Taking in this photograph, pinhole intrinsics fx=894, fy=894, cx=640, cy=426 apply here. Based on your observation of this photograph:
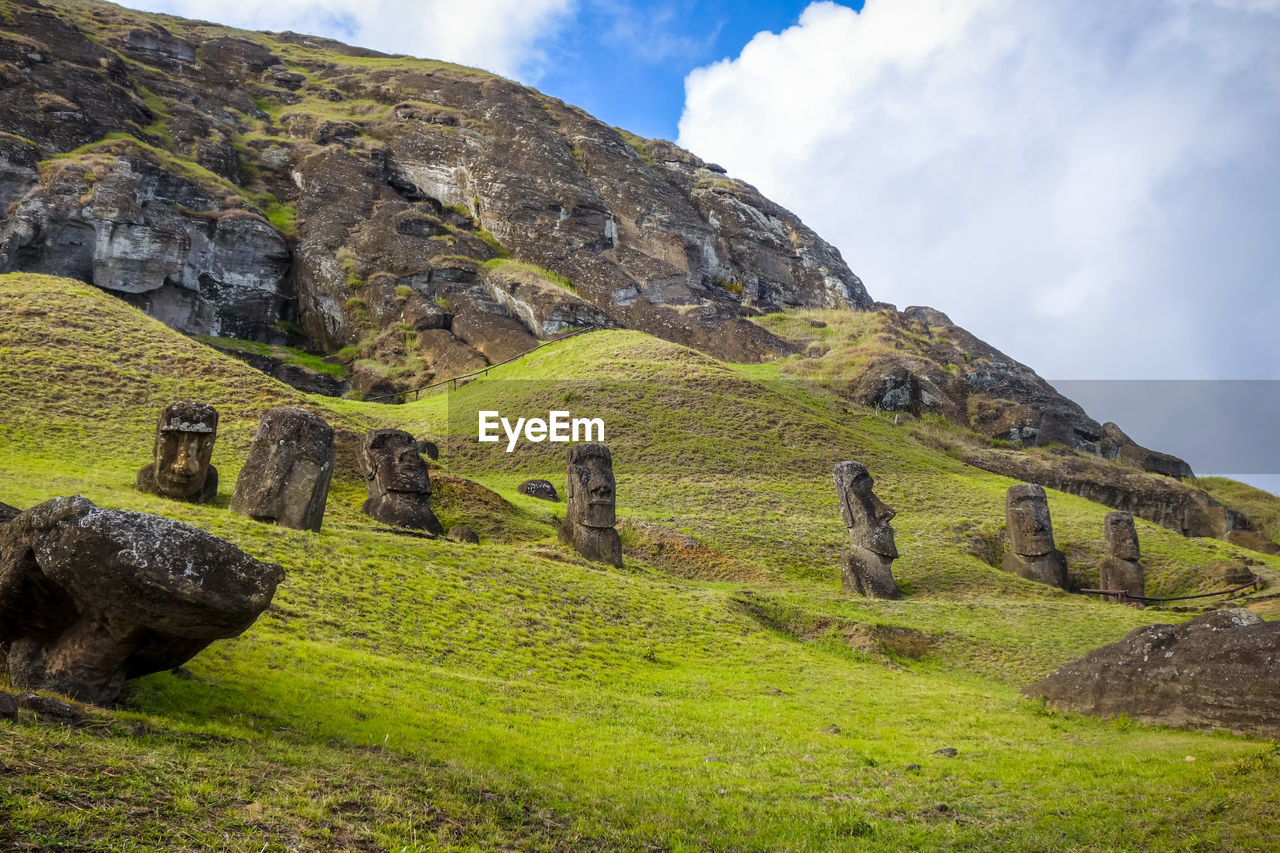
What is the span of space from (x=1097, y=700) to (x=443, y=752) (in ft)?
31.0

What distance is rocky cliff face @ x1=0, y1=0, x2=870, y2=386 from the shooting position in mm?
50188

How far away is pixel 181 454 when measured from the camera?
20344mm

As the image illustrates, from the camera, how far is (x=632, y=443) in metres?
38.8

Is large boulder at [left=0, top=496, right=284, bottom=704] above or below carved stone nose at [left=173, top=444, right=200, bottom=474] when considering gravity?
below

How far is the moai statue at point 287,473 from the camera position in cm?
1891

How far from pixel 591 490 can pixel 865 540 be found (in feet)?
26.5

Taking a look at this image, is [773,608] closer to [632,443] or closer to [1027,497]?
[1027,497]

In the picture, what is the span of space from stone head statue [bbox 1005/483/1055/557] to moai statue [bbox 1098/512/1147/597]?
6.89ft

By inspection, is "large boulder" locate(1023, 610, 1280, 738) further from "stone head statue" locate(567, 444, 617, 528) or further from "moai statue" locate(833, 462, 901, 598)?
"stone head statue" locate(567, 444, 617, 528)

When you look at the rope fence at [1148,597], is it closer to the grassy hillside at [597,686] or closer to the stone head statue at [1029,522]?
the grassy hillside at [597,686]

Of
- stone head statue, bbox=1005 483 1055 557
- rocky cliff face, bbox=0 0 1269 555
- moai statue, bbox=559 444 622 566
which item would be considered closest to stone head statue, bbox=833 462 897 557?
stone head statue, bbox=1005 483 1055 557

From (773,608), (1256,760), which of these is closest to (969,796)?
(1256,760)

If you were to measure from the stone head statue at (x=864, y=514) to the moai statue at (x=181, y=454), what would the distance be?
55.8ft

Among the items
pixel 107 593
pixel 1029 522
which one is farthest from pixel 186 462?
pixel 1029 522
